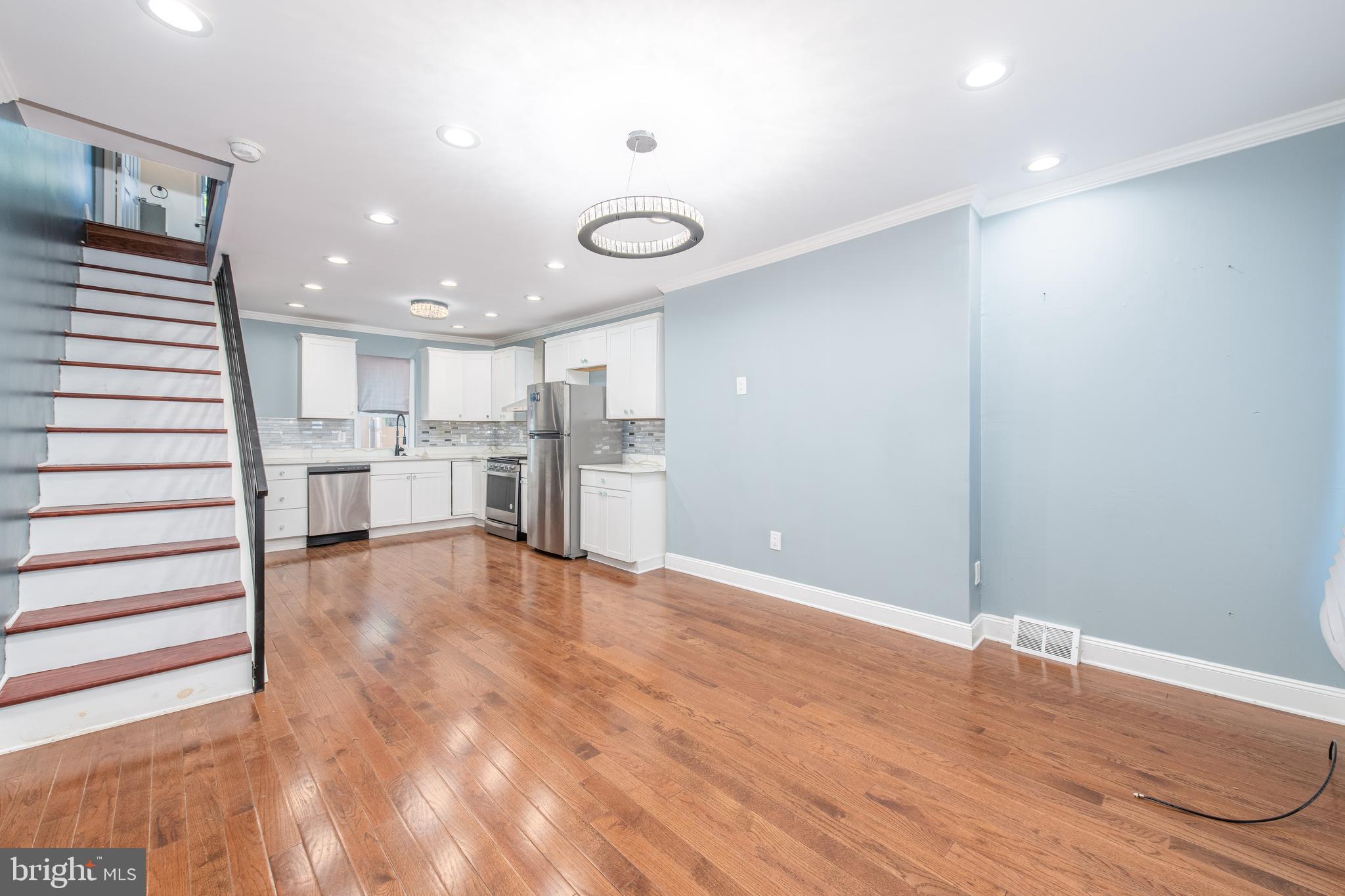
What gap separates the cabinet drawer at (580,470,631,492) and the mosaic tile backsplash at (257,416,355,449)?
3253mm

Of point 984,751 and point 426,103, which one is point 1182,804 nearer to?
point 984,751

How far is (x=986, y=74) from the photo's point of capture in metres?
1.95

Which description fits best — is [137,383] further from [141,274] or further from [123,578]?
[123,578]

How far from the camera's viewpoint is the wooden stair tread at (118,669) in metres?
1.92

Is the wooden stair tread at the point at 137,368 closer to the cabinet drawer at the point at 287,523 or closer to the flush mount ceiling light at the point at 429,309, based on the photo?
the flush mount ceiling light at the point at 429,309

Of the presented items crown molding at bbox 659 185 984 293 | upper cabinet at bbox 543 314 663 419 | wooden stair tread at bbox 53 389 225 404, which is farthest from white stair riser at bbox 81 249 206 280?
crown molding at bbox 659 185 984 293

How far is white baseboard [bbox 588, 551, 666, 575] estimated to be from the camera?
4.45m

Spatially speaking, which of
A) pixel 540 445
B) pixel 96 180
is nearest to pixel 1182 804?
pixel 540 445

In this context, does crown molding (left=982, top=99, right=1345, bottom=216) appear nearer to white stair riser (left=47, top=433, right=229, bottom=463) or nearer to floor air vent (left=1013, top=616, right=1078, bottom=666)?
floor air vent (left=1013, top=616, right=1078, bottom=666)

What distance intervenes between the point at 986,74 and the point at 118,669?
4.15 meters

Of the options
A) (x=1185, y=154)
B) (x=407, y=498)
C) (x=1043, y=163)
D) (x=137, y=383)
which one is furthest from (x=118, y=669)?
(x=1185, y=154)

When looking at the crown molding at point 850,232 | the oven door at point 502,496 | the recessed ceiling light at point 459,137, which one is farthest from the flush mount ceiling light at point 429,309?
the recessed ceiling light at point 459,137

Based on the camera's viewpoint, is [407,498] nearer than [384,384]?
Yes

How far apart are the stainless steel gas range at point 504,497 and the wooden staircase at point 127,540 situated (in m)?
2.74
